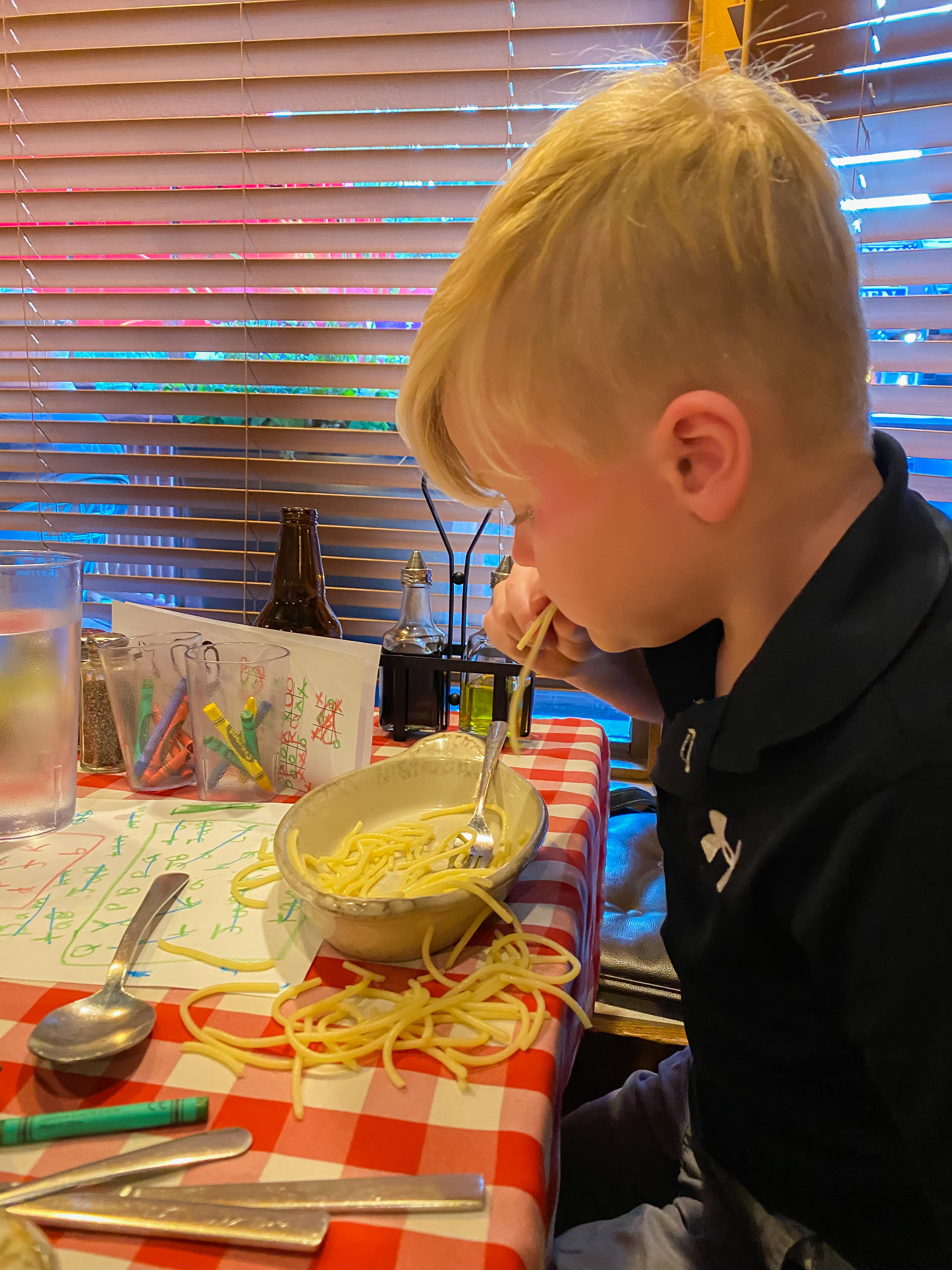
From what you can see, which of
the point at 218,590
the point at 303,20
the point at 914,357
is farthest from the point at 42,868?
the point at 303,20

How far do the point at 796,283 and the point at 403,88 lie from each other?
59.6 inches

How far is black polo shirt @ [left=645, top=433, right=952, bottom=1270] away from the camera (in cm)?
46

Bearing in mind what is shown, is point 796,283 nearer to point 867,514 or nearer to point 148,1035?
point 867,514

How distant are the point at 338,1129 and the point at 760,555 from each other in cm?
45

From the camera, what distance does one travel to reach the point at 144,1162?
1.34ft

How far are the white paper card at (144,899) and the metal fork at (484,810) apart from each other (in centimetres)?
15

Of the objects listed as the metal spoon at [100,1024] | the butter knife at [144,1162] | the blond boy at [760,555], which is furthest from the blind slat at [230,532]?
the butter knife at [144,1162]

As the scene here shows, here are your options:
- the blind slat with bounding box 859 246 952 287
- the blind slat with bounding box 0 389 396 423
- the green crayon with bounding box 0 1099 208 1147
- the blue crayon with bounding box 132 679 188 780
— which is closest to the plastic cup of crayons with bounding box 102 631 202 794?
the blue crayon with bounding box 132 679 188 780

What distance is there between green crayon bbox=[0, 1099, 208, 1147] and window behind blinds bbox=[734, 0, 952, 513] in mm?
1414

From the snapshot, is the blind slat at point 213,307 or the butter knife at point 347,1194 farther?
the blind slat at point 213,307

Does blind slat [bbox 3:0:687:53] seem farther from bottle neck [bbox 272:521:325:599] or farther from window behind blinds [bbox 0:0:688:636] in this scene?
bottle neck [bbox 272:521:325:599]

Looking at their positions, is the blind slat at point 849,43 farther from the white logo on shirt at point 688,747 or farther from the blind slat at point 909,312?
the white logo on shirt at point 688,747

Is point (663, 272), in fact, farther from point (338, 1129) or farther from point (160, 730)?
point (160, 730)

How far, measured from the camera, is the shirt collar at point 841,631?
20.0 inches
